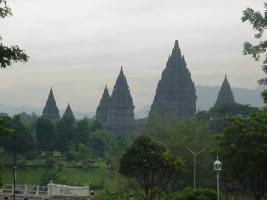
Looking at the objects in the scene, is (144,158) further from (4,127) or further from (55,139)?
(55,139)

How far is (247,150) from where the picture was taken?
4706 cm

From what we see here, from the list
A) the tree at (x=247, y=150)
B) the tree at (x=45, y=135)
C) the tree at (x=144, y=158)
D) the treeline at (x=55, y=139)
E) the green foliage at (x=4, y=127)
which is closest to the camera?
the green foliage at (x=4, y=127)

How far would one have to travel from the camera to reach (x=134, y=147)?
53688 millimetres

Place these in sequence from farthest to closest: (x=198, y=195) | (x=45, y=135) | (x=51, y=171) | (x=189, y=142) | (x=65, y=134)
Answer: (x=65, y=134) < (x=45, y=135) < (x=51, y=171) < (x=189, y=142) < (x=198, y=195)

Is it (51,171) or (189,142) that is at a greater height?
(189,142)

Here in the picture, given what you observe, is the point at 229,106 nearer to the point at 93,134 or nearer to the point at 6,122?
the point at 93,134

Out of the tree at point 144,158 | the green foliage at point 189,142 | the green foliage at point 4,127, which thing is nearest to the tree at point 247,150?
the tree at point 144,158

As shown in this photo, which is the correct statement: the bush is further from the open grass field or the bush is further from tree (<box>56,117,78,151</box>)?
tree (<box>56,117,78,151</box>)

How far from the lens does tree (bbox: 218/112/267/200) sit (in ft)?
154

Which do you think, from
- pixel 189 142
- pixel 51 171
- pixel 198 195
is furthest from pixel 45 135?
pixel 198 195

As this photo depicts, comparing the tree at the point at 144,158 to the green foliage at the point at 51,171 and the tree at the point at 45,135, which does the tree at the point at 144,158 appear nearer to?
the green foliage at the point at 51,171

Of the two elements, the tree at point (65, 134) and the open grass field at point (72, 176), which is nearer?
the open grass field at point (72, 176)

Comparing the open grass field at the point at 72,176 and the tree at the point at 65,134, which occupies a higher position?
the tree at the point at 65,134

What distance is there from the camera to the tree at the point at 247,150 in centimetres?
4688
